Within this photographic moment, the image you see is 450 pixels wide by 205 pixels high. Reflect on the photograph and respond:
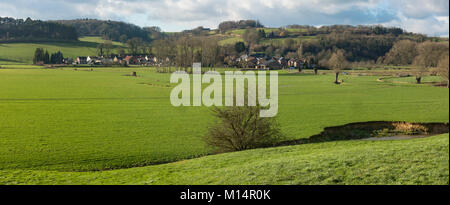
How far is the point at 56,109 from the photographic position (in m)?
44.6

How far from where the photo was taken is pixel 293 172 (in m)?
17.1

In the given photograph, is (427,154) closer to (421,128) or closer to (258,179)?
(258,179)

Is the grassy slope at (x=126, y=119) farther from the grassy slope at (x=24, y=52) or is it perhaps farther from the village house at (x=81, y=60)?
the village house at (x=81, y=60)

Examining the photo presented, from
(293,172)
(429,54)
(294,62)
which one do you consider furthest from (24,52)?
(293,172)

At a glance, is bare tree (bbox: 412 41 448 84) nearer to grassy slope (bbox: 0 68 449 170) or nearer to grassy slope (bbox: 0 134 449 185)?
grassy slope (bbox: 0 68 449 170)

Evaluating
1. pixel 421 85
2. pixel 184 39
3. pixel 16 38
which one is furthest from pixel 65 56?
pixel 421 85

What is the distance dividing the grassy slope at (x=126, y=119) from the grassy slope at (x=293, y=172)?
384 centimetres

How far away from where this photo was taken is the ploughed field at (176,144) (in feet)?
57.5

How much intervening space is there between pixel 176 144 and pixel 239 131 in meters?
5.61

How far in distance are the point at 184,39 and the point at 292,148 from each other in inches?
4675

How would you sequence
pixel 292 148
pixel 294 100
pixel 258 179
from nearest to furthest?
1. pixel 258 179
2. pixel 292 148
3. pixel 294 100

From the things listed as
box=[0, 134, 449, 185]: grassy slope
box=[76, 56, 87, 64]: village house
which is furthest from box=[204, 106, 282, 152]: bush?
box=[76, 56, 87, 64]: village house

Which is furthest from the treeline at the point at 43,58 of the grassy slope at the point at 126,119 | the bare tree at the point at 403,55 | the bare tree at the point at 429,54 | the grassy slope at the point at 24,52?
the bare tree at the point at 429,54

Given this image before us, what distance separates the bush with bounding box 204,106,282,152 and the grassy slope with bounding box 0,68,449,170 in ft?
5.21
